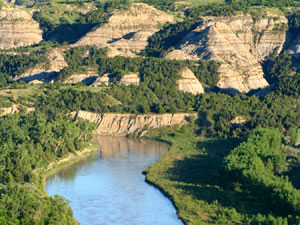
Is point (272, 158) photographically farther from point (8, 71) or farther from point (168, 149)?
point (8, 71)

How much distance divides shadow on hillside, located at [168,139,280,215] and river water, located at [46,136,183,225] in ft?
13.9

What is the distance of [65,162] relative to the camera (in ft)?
342

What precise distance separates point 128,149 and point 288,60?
73.2 m

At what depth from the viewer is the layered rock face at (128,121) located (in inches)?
5231

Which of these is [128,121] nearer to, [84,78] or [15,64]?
[84,78]

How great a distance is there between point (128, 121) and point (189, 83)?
30.0 meters

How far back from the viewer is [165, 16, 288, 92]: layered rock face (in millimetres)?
171375

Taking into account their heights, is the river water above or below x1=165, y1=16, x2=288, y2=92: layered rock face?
above

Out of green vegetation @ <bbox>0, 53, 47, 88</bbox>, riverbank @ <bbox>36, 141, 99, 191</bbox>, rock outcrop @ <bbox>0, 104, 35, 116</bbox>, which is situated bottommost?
green vegetation @ <bbox>0, 53, 47, 88</bbox>

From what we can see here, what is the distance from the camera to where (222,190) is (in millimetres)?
86312

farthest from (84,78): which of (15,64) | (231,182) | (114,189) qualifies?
(231,182)

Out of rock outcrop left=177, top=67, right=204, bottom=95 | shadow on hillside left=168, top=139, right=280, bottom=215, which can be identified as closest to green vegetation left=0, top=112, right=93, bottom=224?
shadow on hillside left=168, top=139, right=280, bottom=215

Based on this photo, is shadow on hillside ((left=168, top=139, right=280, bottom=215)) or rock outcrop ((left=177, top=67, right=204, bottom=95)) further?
rock outcrop ((left=177, top=67, right=204, bottom=95))

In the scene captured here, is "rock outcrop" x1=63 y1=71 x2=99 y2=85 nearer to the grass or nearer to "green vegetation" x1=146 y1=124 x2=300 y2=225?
the grass
